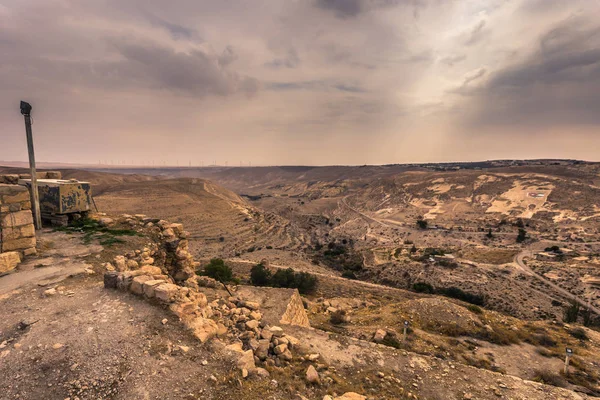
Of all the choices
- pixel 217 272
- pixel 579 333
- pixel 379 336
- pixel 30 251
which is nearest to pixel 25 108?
pixel 30 251

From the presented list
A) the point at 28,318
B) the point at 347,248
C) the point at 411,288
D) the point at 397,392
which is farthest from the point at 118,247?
the point at 347,248

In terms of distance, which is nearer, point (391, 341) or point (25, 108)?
point (25, 108)

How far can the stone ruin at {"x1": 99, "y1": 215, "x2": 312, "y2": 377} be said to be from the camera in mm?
6945

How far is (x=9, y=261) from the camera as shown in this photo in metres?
8.16

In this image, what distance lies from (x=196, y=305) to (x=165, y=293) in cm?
90

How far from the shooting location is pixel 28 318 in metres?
6.25

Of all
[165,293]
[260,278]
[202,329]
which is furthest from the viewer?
[260,278]

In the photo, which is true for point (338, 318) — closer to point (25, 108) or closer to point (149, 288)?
point (149, 288)

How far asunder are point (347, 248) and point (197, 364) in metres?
43.8

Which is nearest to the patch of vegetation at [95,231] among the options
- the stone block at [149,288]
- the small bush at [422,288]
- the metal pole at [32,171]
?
the metal pole at [32,171]

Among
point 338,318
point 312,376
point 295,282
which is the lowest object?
point 295,282

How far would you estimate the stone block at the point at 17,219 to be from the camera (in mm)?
8234

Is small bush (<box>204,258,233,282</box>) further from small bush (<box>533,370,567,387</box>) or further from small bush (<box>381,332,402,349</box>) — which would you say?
small bush (<box>533,370,567,387</box>)

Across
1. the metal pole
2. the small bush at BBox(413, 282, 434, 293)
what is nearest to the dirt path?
the small bush at BBox(413, 282, 434, 293)
